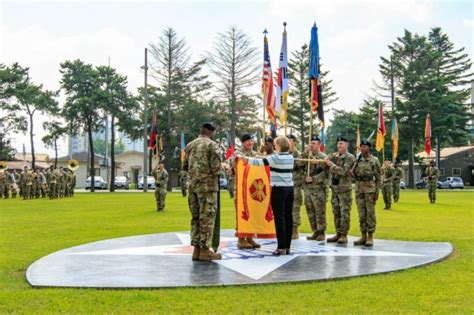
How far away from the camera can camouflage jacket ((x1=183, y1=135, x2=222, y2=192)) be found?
8.48m

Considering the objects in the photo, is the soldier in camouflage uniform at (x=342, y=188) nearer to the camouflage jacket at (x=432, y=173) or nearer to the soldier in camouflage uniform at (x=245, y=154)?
the soldier in camouflage uniform at (x=245, y=154)

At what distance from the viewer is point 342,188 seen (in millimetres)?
10562

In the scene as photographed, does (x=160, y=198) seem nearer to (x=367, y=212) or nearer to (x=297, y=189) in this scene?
(x=297, y=189)

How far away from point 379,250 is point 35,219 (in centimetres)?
1150

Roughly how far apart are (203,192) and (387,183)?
1588 centimetres

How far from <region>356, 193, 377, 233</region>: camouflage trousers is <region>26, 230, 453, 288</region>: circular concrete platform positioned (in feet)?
1.23

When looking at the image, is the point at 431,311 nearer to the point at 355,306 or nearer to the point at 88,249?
the point at 355,306

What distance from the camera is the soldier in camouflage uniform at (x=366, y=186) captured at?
1024 cm

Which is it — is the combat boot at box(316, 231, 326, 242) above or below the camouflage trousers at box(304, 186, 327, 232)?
below

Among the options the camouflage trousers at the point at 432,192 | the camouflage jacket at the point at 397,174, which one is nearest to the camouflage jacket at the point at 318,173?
the camouflage jacket at the point at 397,174

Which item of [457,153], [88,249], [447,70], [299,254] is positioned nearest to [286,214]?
[299,254]

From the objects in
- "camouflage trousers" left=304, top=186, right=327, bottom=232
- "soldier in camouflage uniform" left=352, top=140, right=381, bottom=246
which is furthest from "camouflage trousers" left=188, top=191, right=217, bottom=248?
"soldier in camouflage uniform" left=352, top=140, right=381, bottom=246

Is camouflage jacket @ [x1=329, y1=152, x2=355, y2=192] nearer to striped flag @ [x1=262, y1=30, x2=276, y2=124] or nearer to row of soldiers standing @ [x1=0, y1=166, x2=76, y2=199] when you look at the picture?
striped flag @ [x1=262, y1=30, x2=276, y2=124]

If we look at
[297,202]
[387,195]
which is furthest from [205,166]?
[387,195]
